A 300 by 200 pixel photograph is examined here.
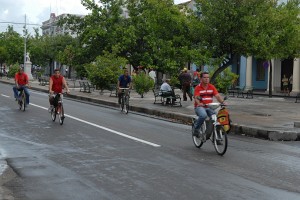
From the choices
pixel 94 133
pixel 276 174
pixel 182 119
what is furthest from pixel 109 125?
pixel 276 174

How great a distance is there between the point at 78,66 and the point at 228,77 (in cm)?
1980

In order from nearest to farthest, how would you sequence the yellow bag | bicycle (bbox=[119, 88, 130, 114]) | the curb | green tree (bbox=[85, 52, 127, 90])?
1. the yellow bag
2. the curb
3. bicycle (bbox=[119, 88, 130, 114])
4. green tree (bbox=[85, 52, 127, 90])

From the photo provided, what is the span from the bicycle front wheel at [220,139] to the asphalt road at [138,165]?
15cm

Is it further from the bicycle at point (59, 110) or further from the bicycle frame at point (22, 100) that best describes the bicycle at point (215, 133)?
the bicycle frame at point (22, 100)

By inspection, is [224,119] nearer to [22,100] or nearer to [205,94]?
[205,94]

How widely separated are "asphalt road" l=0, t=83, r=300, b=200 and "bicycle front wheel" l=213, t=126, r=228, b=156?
0.15 m

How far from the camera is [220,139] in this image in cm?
927

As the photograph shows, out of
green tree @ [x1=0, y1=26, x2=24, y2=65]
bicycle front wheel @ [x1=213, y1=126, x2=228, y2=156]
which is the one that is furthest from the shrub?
green tree @ [x1=0, y1=26, x2=24, y2=65]

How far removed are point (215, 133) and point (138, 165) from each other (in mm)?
2171

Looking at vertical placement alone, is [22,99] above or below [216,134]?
above

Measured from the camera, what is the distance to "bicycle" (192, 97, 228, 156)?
362 inches

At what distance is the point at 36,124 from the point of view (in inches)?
538

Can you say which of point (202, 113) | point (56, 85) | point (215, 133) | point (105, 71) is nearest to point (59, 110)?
point (56, 85)

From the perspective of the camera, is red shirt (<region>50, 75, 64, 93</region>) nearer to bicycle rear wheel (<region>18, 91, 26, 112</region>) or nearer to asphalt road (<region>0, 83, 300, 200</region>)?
asphalt road (<region>0, 83, 300, 200</region>)
